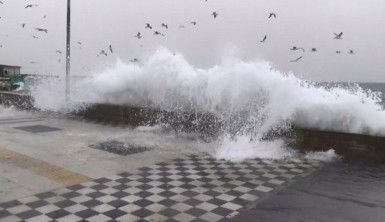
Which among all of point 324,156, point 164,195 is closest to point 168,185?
point 164,195

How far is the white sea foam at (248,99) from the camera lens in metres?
9.41

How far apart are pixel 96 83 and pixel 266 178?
35.3 feet

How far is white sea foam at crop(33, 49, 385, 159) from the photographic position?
941 centimetres

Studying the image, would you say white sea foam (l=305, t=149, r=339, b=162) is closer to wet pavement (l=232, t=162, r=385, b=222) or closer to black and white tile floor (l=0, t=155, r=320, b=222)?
black and white tile floor (l=0, t=155, r=320, b=222)

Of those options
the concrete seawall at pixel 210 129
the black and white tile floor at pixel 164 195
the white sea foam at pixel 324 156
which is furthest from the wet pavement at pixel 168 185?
the concrete seawall at pixel 210 129

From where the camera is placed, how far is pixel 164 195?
5.84 m

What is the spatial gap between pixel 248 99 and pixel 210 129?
146 cm

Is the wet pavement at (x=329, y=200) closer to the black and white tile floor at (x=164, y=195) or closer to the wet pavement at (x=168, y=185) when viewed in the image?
the wet pavement at (x=168, y=185)

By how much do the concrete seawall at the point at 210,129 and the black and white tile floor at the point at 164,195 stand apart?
163 cm

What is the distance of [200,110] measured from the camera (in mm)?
12039

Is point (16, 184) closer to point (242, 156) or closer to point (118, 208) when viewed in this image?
point (118, 208)

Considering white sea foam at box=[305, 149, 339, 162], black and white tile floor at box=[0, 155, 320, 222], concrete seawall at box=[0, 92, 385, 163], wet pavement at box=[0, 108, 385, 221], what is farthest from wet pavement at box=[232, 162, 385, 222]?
concrete seawall at box=[0, 92, 385, 163]

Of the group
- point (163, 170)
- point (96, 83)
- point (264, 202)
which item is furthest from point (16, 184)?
point (96, 83)

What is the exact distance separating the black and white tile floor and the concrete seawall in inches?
64.1
